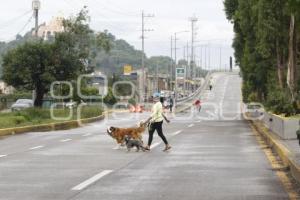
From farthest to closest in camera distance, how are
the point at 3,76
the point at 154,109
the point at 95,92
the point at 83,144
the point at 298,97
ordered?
the point at 95,92 < the point at 3,76 < the point at 298,97 < the point at 83,144 < the point at 154,109

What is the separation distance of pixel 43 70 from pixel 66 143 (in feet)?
59.1

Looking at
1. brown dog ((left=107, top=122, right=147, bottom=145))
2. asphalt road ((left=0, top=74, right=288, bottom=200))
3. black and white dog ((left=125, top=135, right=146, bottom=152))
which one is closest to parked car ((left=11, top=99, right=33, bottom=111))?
asphalt road ((left=0, top=74, right=288, bottom=200))

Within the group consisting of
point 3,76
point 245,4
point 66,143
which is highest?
point 245,4

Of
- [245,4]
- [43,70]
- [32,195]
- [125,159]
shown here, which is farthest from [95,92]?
[32,195]

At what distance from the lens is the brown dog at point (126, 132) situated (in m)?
19.8

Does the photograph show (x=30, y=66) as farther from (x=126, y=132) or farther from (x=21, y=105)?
(x=126, y=132)

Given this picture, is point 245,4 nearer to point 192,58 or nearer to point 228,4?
point 228,4

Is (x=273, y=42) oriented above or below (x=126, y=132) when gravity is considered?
above

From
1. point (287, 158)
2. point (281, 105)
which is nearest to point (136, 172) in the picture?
point (287, 158)

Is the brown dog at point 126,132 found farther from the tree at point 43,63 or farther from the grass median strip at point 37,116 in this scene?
the tree at point 43,63

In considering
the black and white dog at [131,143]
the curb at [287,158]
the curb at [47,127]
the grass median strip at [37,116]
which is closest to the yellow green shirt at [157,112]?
the black and white dog at [131,143]

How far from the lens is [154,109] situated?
20.2 metres

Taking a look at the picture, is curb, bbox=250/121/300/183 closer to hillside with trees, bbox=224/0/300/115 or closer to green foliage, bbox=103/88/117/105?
hillside with trees, bbox=224/0/300/115

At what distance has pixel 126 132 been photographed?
20078 millimetres
